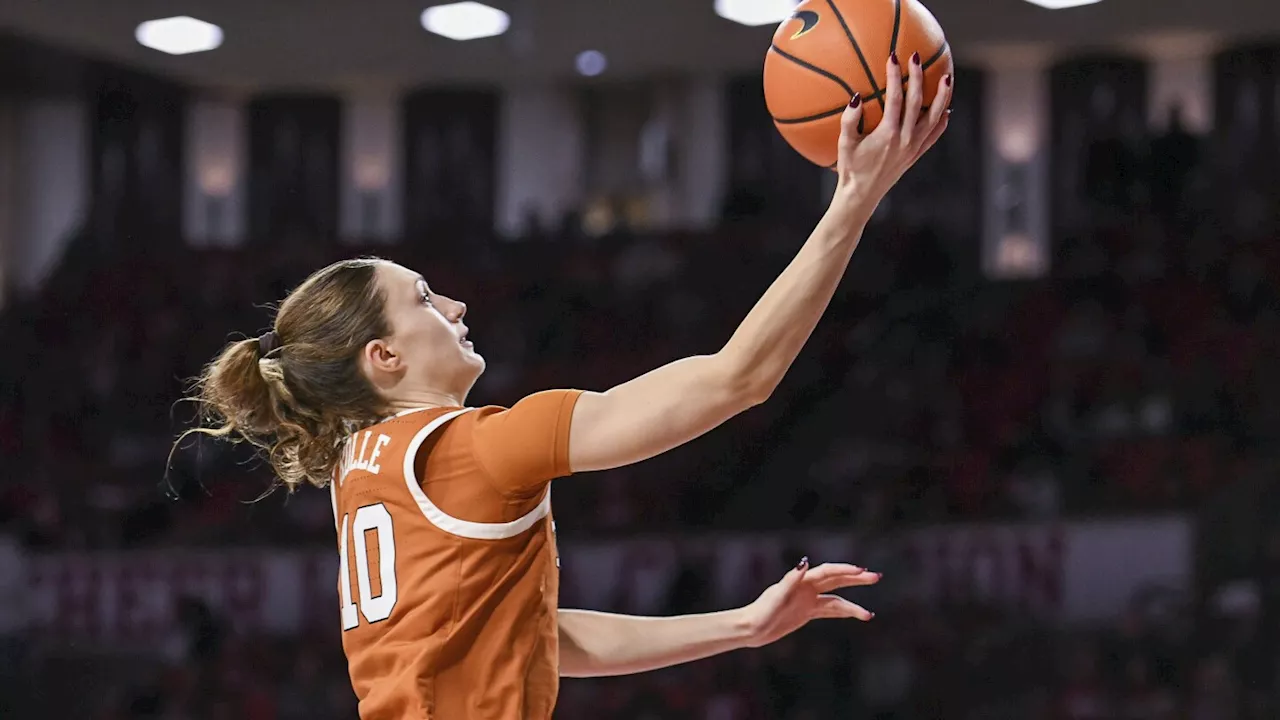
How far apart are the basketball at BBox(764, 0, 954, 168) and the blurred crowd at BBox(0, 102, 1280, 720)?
3761 millimetres

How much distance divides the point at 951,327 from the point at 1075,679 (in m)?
2.80

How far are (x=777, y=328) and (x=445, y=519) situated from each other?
0.52 m

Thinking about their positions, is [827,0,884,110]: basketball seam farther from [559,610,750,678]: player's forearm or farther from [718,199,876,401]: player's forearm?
[559,610,750,678]: player's forearm

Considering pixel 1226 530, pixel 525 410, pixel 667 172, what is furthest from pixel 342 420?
pixel 667 172

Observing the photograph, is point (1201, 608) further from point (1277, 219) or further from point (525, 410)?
point (525, 410)

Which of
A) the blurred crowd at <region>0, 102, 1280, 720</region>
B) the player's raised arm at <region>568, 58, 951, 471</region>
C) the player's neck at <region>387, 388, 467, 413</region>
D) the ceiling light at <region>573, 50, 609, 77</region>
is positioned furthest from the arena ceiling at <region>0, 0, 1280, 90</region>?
the player's raised arm at <region>568, 58, 951, 471</region>

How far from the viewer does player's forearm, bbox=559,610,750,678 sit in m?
2.27

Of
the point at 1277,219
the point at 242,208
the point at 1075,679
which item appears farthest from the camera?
the point at 242,208

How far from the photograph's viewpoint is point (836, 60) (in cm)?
202

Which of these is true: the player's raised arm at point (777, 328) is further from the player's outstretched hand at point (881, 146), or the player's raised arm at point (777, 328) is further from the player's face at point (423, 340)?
the player's face at point (423, 340)

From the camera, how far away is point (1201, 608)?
649 centimetres

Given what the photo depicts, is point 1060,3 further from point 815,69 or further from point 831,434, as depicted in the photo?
point 815,69

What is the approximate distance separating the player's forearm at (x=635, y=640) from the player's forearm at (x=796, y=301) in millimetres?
693

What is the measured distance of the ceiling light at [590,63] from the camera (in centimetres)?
1084
